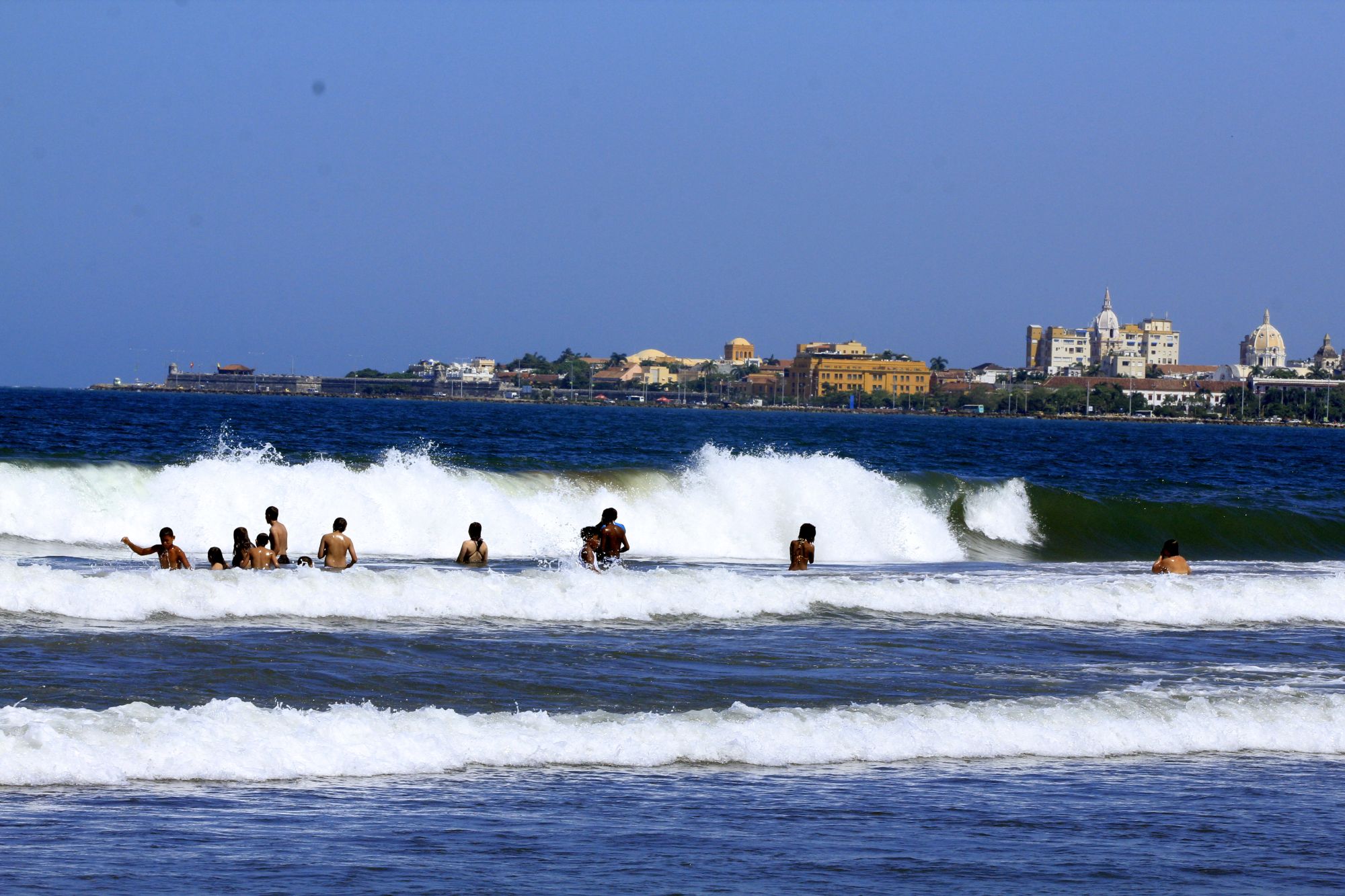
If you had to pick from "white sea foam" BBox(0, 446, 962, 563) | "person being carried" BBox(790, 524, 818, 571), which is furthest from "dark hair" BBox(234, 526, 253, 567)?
"white sea foam" BBox(0, 446, 962, 563)


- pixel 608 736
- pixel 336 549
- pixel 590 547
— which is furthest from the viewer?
pixel 590 547

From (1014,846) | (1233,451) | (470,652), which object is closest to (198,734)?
(470,652)

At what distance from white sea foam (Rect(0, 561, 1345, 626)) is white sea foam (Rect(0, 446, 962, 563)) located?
9.03 metres

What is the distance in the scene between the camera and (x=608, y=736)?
372 inches

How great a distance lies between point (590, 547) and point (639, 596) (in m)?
2.10

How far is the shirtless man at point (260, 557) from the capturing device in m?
16.1

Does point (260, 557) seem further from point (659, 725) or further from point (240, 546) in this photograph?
point (659, 725)

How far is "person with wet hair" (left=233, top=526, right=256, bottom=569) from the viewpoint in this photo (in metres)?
16.0

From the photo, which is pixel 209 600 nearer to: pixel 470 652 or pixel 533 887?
pixel 470 652

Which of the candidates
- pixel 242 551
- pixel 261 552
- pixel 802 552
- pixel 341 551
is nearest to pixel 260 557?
pixel 261 552

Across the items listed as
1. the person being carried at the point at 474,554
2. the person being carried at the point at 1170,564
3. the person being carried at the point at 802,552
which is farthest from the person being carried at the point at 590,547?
the person being carried at the point at 1170,564

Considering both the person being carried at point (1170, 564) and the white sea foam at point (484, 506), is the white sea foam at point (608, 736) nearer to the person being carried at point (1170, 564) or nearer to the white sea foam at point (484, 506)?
the person being carried at point (1170, 564)

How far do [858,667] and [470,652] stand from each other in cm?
350

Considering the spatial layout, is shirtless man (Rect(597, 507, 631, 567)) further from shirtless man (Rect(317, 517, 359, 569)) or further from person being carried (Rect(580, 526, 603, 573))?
shirtless man (Rect(317, 517, 359, 569))
